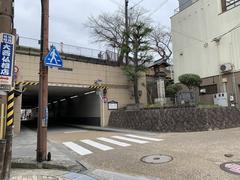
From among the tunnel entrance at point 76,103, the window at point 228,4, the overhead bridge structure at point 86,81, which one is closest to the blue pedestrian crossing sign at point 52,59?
the overhead bridge structure at point 86,81

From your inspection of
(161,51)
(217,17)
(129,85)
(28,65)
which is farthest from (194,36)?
(28,65)

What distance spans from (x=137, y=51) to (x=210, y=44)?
5.93 metres

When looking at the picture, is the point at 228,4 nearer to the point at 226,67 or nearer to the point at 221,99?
the point at 226,67

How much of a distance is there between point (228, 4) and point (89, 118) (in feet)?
50.4

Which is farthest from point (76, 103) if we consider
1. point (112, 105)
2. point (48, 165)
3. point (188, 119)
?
point (48, 165)

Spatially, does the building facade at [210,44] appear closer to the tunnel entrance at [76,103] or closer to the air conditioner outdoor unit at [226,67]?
the air conditioner outdoor unit at [226,67]

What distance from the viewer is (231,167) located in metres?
5.30

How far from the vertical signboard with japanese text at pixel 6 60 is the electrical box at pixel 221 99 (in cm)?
1494

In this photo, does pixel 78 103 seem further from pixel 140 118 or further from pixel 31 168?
pixel 31 168

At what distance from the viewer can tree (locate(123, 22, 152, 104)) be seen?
18809 millimetres

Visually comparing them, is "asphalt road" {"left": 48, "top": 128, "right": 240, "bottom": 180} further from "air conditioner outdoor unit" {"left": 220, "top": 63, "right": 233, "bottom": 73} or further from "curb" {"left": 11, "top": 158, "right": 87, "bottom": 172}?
"air conditioner outdoor unit" {"left": 220, "top": 63, "right": 233, "bottom": 73}

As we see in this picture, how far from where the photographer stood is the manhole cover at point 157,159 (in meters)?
6.25

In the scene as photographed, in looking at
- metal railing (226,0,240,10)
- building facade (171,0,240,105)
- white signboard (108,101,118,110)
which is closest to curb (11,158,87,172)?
white signboard (108,101,118,110)

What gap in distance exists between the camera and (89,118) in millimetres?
21875
